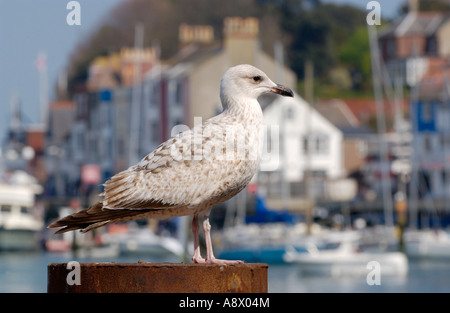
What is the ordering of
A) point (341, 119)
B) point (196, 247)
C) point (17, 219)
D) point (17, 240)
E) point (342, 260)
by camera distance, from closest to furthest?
point (196, 247)
point (342, 260)
point (17, 240)
point (17, 219)
point (341, 119)

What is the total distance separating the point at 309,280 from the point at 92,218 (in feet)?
132

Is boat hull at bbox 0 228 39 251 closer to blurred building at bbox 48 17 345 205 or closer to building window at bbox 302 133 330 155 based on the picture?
blurred building at bbox 48 17 345 205

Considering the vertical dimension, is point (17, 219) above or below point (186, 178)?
above

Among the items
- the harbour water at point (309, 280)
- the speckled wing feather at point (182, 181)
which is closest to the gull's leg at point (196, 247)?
the speckled wing feather at point (182, 181)

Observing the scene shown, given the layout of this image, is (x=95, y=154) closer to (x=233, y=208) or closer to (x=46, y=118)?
(x=46, y=118)

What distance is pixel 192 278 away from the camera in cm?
664

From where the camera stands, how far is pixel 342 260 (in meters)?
51.3

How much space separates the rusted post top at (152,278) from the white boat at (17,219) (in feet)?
195

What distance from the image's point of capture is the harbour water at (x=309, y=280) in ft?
134

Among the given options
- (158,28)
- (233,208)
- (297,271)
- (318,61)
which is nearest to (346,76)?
(318,61)

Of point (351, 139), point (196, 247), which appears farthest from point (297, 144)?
point (196, 247)

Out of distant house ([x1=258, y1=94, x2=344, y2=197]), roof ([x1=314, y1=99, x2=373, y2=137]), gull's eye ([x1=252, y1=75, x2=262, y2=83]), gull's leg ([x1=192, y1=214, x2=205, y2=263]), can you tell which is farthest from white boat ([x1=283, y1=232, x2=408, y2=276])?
gull's leg ([x1=192, y1=214, x2=205, y2=263])

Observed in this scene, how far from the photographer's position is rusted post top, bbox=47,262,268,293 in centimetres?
659

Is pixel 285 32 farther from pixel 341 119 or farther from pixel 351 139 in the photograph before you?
pixel 351 139
